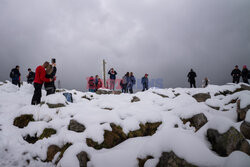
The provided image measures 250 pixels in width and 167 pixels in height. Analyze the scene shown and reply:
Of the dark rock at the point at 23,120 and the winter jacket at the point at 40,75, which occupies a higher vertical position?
the winter jacket at the point at 40,75

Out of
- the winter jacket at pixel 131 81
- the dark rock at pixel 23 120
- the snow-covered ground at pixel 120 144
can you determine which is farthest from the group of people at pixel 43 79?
the winter jacket at pixel 131 81

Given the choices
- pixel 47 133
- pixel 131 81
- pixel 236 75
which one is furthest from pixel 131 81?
pixel 236 75

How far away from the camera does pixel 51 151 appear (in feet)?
13.8

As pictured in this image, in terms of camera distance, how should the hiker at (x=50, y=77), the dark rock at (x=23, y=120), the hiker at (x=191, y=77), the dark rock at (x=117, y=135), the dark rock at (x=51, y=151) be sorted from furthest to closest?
1. the hiker at (x=191, y=77)
2. the hiker at (x=50, y=77)
3. the dark rock at (x=23, y=120)
4. the dark rock at (x=117, y=135)
5. the dark rock at (x=51, y=151)

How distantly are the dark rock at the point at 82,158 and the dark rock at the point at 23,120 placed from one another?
3355 millimetres

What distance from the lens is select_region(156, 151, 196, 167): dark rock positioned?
247 centimetres

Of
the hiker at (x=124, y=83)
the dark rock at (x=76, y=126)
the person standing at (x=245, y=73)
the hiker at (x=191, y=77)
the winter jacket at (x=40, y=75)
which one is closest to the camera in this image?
the dark rock at (x=76, y=126)

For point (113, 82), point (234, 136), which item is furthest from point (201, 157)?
point (113, 82)

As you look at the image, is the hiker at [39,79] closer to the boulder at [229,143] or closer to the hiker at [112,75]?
the boulder at [229,143]

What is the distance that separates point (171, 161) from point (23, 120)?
5.84 metres

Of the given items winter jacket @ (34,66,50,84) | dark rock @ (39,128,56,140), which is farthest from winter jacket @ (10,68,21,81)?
dark rock @ (39,128,56,140)

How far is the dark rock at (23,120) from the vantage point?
5480mm

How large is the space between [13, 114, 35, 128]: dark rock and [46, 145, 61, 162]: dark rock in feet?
6.79

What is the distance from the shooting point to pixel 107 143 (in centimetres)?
427
